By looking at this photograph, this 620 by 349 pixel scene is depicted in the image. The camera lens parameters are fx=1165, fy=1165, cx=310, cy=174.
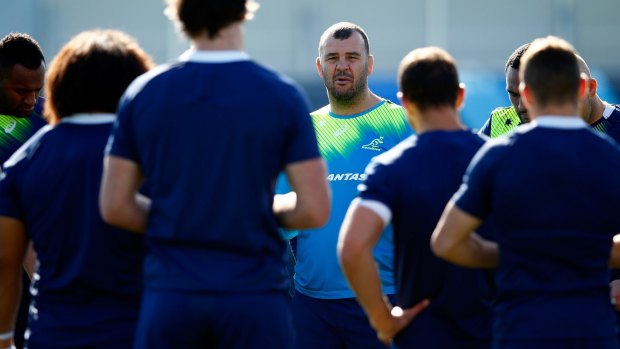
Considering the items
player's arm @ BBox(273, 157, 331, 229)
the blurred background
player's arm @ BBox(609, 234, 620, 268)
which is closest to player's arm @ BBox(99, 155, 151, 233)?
player's arm @ BBox(273, 157, 331, 229)

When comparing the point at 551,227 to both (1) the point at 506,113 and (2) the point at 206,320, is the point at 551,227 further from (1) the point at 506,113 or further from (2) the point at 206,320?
(1) the point at 506,113

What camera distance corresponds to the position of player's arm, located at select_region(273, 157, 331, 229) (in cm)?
408

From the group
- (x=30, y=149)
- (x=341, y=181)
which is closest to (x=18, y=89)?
(x=30, y=149)

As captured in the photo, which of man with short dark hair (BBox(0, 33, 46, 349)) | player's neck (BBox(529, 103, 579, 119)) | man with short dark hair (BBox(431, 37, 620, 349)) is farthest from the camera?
man with short dark hair (BBox(0, 33, 46, 349))

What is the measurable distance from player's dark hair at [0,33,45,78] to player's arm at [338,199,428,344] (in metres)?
2.40

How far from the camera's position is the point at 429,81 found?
4289 millimetres

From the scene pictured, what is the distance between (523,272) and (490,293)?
1.21 ft

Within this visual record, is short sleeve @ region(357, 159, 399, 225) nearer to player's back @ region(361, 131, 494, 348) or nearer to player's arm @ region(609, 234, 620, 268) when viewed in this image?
player's back @ region(361, 131, 494, 348)

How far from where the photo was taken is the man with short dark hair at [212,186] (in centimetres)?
401

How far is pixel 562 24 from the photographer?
26328mm

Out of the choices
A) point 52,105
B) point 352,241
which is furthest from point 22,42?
point 352,241

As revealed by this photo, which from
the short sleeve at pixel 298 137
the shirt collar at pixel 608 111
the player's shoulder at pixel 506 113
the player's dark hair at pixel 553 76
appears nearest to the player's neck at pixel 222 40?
the short sleeve at pixel 298 137

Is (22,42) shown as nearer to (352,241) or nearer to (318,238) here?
(318,238)

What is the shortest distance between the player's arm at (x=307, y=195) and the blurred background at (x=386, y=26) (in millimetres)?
21480
